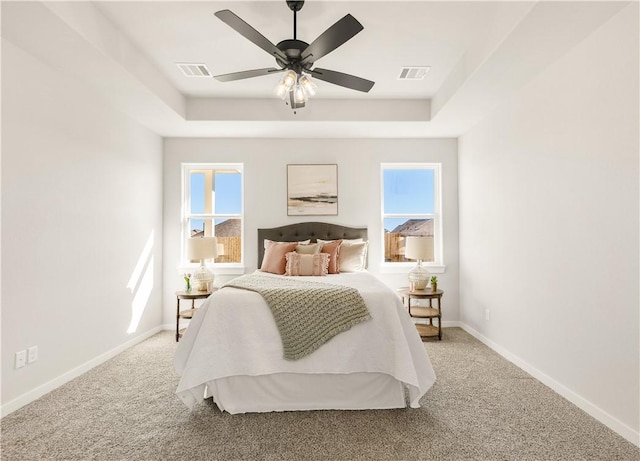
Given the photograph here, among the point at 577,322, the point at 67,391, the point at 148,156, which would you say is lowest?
the point at 67,391

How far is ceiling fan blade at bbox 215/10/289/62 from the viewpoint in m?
2.04

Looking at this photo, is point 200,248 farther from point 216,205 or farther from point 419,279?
point 419,279

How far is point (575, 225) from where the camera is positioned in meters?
2.57

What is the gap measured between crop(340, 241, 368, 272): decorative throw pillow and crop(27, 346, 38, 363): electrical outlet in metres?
2.85

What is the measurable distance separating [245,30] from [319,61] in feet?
4.15

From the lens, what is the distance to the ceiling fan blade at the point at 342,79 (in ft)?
8.65

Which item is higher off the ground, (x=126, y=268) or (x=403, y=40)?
(x=403, y=40)

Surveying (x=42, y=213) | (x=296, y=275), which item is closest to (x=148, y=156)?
(x=42, y=213)

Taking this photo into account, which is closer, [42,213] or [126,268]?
[42,213]

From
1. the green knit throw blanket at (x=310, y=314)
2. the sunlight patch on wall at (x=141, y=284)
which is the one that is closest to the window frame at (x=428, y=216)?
the green knit throw blanket at (x=310, y=314)

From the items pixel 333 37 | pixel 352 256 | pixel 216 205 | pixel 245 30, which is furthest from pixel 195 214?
pixel 333 37

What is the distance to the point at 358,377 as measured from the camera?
2.46 meters

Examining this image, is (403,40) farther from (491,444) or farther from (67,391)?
(67,391)

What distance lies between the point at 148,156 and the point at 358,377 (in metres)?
3.61
